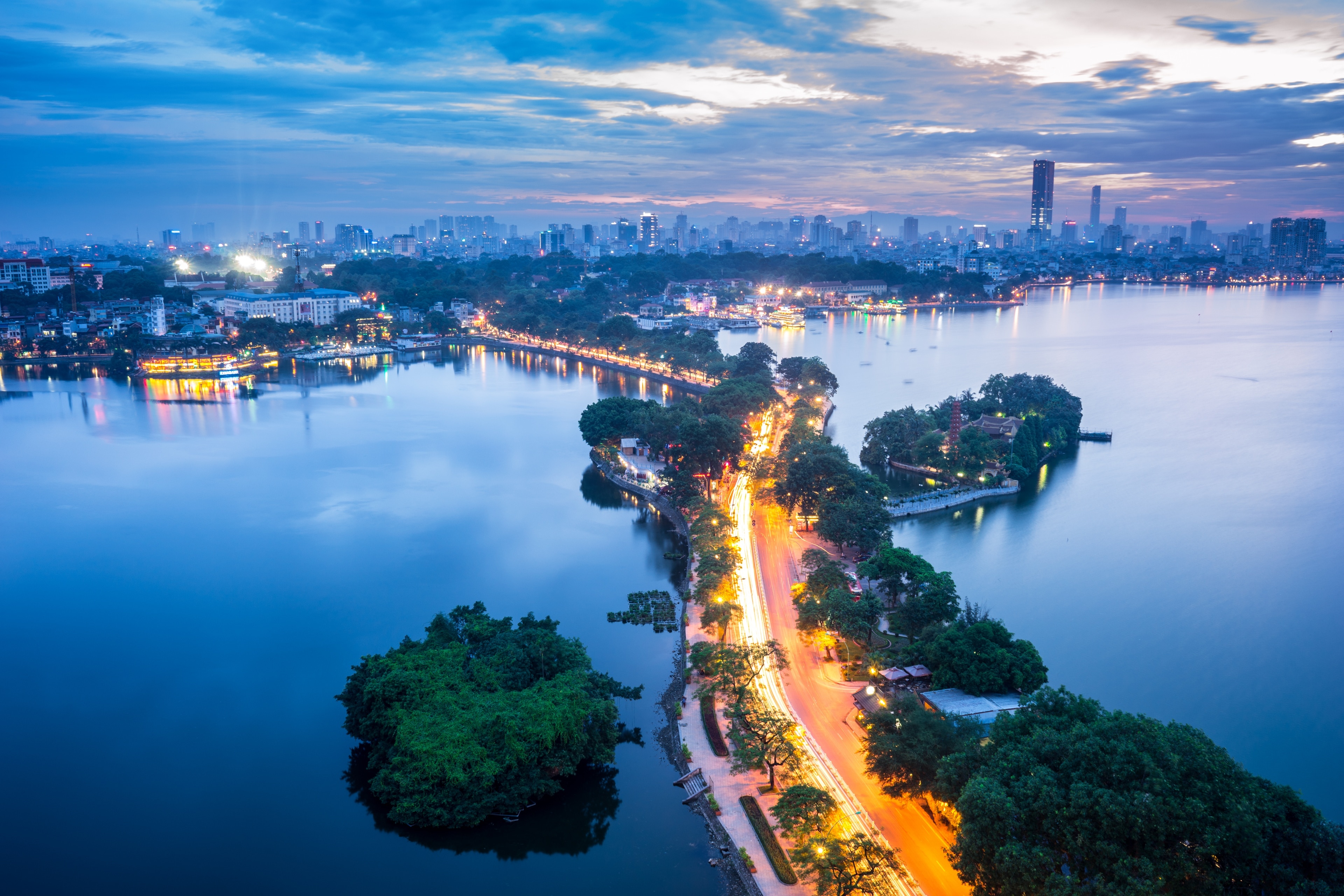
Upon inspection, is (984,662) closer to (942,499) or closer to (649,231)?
(942,499)

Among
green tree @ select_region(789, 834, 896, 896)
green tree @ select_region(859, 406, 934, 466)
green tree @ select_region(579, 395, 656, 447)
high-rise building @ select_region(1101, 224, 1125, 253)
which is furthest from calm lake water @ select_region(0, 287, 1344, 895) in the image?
high-rise building @ select_region(1101, 224, 1125, 253)

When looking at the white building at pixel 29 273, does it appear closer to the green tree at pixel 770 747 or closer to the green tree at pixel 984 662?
the green tree at pixel 770 747

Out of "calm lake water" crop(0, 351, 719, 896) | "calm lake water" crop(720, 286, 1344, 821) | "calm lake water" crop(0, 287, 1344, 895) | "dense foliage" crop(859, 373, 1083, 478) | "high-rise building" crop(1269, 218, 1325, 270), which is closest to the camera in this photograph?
"calm lake water" crop(0, 351, 719, 896)

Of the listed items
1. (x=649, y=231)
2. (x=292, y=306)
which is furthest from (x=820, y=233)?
(x=292, y=306)

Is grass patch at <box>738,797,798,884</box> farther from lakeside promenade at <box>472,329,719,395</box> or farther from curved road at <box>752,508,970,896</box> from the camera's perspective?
lakeside promenade at <box>472,329,719,395</box>

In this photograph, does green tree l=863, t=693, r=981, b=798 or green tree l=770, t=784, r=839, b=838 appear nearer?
green tree l=770, t=784, r=839, b=838

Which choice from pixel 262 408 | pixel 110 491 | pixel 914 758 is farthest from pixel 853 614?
pixel 262 408
